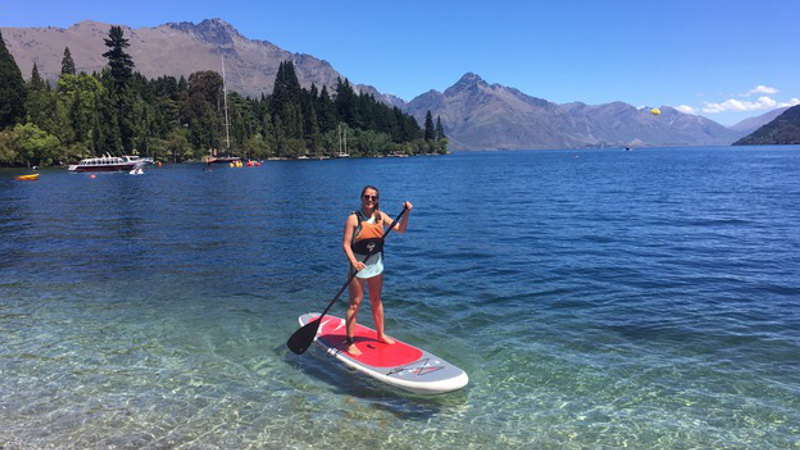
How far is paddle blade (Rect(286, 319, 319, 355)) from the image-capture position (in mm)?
10617

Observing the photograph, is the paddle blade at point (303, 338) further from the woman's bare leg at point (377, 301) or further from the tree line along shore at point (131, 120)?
the tree line along shore at point (131, 120)

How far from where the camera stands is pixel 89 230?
29875mm

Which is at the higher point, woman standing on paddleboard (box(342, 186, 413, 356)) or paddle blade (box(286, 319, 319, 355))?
woman standing on paddleboard (box(342, 186, 413, 356))

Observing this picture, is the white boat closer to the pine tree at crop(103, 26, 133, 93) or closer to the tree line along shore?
the tree line along shore

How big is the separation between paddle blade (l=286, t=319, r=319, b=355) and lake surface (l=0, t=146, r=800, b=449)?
0.32 m

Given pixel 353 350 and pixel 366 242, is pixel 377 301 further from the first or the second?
pixel 366 242

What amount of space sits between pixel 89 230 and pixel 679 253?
32.8 meters

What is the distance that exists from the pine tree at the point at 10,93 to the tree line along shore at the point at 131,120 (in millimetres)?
212

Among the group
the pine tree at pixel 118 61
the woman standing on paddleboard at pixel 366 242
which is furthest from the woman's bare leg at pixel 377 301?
the pine tree at pixel 118 61

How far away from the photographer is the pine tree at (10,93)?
117 m

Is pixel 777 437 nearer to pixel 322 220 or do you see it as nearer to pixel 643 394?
pixel 643 394

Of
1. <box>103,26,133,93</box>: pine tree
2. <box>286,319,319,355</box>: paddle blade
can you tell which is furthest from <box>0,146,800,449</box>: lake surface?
<box>103,26,133,93</box>: pine tree

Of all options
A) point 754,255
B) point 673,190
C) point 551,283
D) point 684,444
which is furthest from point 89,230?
point 673,190

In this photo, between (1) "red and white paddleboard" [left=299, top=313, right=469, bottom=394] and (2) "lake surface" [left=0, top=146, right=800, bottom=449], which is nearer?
(2) "lake surface" [left=0, top=146, right=800, bottom=449]
